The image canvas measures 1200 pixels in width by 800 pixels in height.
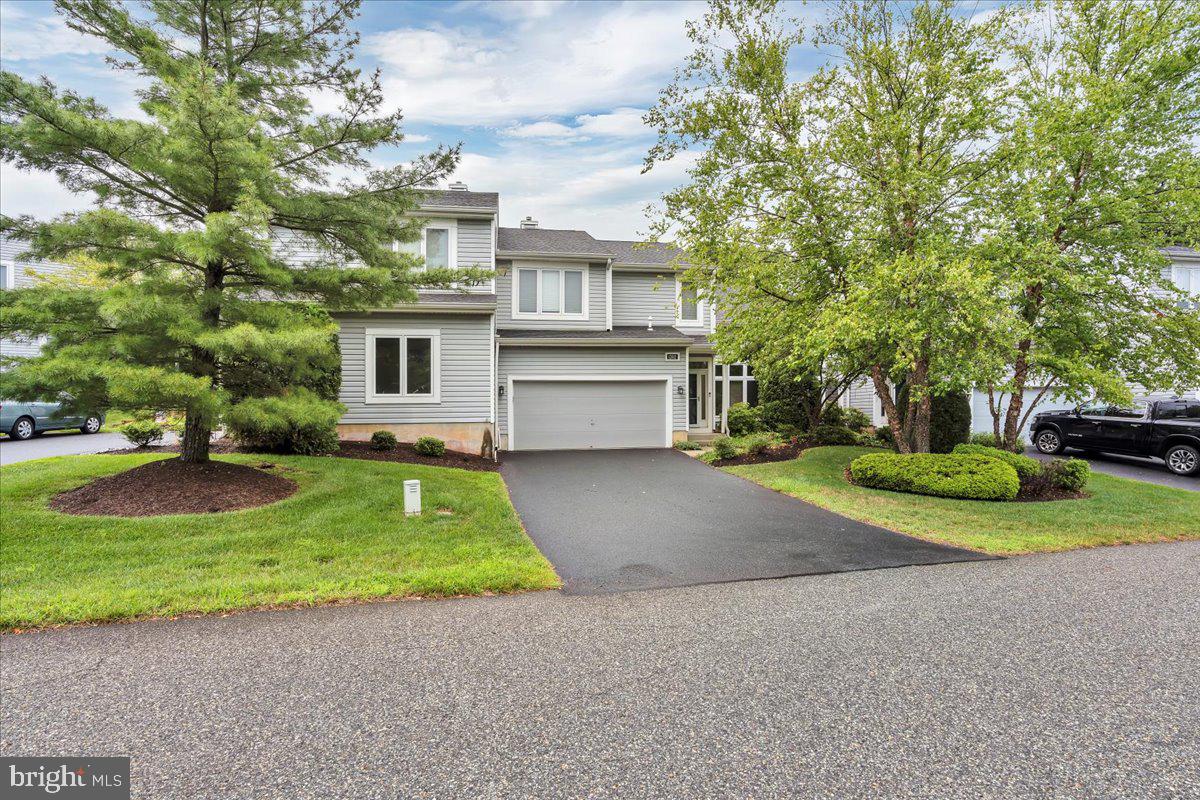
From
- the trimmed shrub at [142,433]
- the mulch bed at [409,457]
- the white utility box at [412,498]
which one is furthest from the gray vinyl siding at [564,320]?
the white utility box at [412,498]

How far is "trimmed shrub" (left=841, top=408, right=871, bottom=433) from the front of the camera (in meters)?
17.8

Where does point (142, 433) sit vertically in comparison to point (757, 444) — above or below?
above

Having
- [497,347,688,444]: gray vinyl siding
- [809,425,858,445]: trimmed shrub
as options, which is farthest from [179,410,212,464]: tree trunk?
[809,425,858,445]: trimmed shrub

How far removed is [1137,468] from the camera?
42.9ft

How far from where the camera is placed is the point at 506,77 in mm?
10945

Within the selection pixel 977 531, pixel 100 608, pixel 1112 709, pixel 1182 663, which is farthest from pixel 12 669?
pixel 977 531

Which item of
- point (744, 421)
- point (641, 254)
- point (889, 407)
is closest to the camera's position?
point (889, 407)

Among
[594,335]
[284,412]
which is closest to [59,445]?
[284,412]

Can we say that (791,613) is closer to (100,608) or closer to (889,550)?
(889,550)

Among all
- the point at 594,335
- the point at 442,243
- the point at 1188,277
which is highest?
the point at 1188,277

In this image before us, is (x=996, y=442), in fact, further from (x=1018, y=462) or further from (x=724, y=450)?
(x=724, y=450)

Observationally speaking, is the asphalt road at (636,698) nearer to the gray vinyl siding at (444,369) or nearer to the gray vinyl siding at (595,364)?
the gray vinyl siding at (444,369)

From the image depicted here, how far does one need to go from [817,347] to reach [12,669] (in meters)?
9.80

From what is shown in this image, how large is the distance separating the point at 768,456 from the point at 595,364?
5.25 metres
